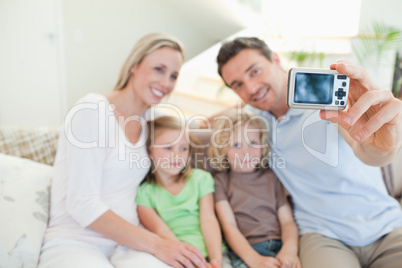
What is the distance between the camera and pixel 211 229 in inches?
52.1

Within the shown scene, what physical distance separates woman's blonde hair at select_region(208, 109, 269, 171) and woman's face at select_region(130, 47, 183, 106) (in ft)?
0.95

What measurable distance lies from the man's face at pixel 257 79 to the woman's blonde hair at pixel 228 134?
67 mm

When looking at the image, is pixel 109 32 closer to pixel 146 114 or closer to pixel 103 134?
pixel 146 114

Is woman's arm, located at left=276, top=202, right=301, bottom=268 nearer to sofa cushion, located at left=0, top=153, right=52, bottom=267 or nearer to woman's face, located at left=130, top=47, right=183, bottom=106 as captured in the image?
woman's face, located at left=130, top=47, right=183, bottom=106

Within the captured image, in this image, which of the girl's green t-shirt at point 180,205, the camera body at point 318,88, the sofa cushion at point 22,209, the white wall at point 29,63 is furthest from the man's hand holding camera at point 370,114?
the white wall at point 29,63

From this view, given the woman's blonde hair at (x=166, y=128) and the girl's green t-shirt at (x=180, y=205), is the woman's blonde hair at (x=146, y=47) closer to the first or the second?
the woman's blonde hair at (x=166, y=128)

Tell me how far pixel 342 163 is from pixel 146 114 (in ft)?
2.66

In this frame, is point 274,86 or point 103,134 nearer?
point 103,134

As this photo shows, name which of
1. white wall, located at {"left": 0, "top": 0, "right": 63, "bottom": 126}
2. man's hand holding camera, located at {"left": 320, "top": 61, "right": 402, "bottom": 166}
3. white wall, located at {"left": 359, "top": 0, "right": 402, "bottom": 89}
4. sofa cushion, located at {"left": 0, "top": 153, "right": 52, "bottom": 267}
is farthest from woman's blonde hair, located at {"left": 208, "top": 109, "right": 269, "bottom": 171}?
white wall, located at {"left": 0, "top": 0, "right": 63, "bottom": 126}

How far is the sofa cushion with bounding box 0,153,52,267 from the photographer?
1104 millimetres

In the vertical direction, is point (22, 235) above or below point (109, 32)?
below

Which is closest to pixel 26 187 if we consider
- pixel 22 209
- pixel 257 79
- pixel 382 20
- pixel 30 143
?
pixel 22 209

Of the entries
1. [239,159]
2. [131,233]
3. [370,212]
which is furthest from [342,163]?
[131,233]

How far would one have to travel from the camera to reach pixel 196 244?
1307mm
